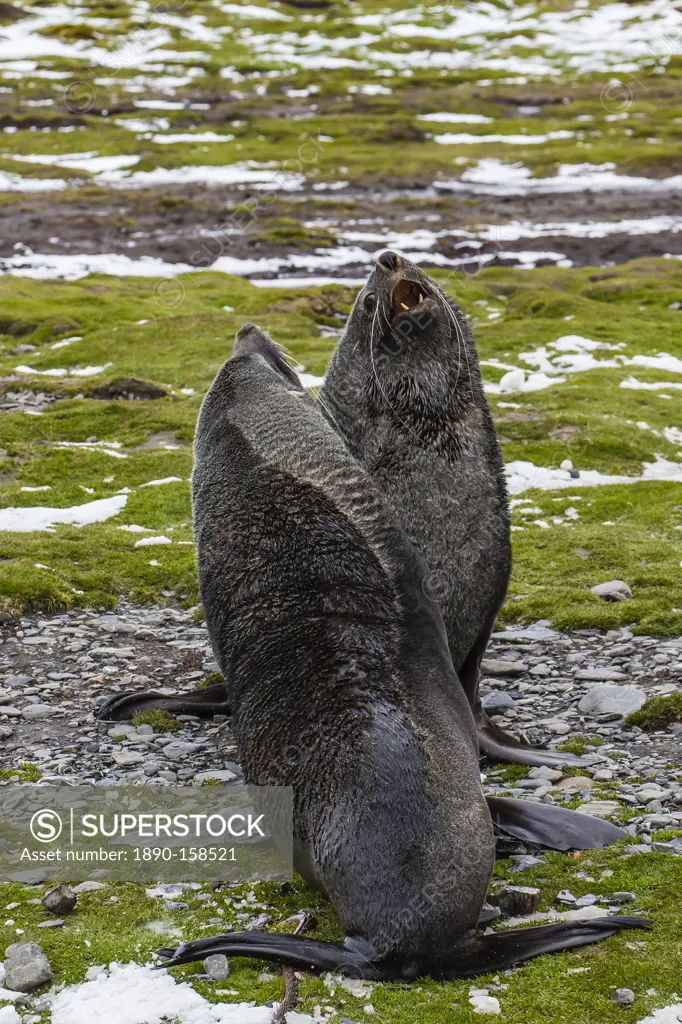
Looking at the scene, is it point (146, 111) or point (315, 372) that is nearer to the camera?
point (315, 372)

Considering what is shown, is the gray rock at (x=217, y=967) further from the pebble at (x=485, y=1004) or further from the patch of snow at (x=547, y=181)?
the patch of snow at (x=547, y=181)

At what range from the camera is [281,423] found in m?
7.41

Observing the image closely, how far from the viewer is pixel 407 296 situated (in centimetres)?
756

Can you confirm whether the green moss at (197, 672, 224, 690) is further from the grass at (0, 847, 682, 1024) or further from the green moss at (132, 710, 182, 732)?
the grass at (0, 847, 682, 1024)

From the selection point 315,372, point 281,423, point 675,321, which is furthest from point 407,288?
point 675,321

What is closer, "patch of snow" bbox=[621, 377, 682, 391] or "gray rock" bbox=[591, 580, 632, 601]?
"gray rock" bbox=[591, 580, 632, 601]

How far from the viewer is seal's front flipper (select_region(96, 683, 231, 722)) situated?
895cm

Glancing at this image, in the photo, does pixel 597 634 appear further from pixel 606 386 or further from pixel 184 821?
pixel 606 386

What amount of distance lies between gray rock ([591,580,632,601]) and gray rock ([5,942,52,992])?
7.30 m

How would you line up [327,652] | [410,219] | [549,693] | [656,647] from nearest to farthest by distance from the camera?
[327,652] < [549,693] < [656,647] < [410,219]

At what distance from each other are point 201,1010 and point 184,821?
2145 millimetres

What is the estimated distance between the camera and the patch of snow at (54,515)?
14234mm

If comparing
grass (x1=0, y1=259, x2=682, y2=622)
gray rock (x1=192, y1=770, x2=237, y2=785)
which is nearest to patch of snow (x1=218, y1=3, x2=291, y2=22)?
grass (x1=0, y1=259, x2=682, y2=622)

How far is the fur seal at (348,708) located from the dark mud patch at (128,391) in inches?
587
